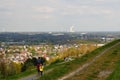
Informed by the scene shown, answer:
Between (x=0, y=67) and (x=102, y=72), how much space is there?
54484 mm

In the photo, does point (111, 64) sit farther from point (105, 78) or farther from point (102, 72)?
point (105, 78)

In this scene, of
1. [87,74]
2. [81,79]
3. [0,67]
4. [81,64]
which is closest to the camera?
[81,79]

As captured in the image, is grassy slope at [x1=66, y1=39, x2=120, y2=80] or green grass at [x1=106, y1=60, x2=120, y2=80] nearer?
green grass at [x1=106, y1=60, x2=120, y2=80]

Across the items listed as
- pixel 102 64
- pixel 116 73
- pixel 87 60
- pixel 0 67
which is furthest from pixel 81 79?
pixel 0 67

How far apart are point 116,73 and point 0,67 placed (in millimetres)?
55885

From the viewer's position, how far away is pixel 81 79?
21.4m

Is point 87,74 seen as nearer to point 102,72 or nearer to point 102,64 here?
point 102,72

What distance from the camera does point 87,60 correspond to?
31.0m

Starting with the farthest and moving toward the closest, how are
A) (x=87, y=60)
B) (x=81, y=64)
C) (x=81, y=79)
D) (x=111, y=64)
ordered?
(x=87, y=60) → (x=81, y=64) → (x=111, y=64) → (x=81, y=79)

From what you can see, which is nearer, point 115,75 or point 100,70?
point 115,75

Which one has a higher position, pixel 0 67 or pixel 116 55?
pixel 116 55

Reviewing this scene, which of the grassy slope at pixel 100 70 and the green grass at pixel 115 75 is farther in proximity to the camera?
the grassy slope at pixel 100 70

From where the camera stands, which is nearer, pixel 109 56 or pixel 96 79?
pixel 96 79

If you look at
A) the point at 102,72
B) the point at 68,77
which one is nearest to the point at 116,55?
the point at 102,72
